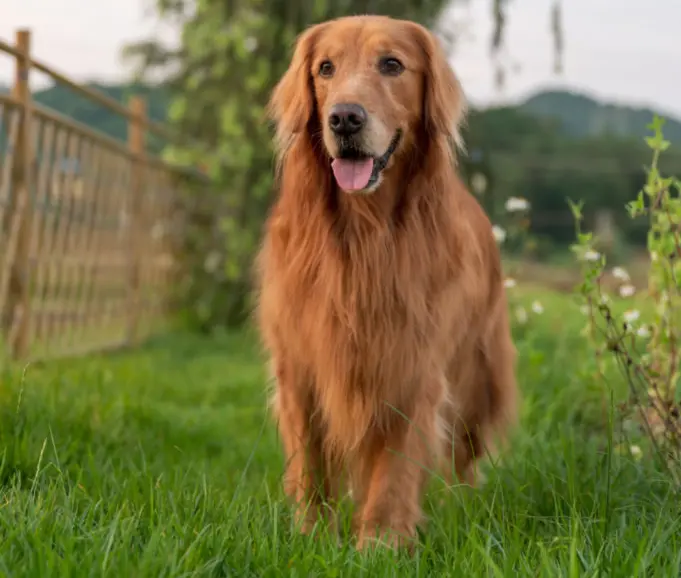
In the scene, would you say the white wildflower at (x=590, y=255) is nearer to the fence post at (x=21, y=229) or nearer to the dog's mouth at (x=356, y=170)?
the dog's mouth at (x=356, y=170)

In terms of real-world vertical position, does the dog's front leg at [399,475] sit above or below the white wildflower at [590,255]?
below

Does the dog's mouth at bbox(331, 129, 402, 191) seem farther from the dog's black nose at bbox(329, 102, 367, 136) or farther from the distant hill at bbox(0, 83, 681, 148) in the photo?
the distant hill at bbox(0, 83, 681, 148)

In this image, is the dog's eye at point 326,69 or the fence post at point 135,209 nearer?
the dog's eye at point 326,69

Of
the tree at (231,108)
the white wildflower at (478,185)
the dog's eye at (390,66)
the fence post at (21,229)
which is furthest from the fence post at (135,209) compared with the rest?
the dog's eye at (390,66)

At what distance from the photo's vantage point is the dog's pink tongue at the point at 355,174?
2348 mm

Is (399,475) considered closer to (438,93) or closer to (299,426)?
(299,426)

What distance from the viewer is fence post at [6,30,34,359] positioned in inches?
195

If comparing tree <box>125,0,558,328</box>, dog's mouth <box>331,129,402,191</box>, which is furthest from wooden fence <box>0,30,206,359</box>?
dog's mouth <box>331,129,402,191</box>

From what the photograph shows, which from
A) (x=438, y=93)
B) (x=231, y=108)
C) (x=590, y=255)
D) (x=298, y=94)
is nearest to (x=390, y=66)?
(x=438, y=93)

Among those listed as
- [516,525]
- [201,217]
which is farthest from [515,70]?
[201,217]

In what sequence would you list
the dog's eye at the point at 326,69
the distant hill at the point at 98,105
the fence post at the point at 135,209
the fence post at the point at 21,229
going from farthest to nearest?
1. the fence post at the point at 135,209
2. the distant hill at the point at 98,105
3. the fence post at the point at 21,229
4. the dog's eye at the point at 326,69

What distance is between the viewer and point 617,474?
2.37 metres

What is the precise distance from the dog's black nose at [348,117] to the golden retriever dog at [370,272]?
0.21 feet

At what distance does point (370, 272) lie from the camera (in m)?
2.47
